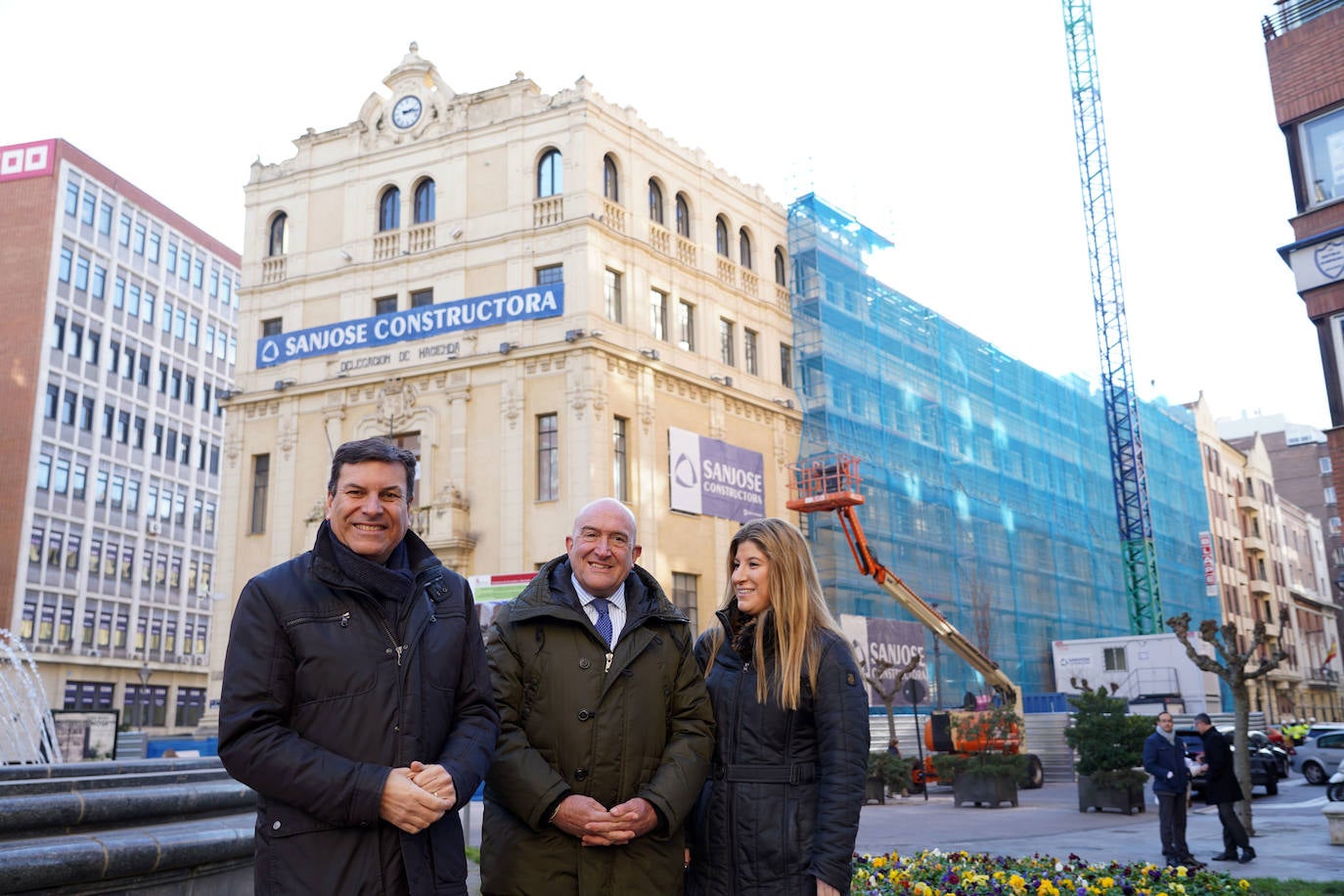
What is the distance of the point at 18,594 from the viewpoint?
5338 centimetres

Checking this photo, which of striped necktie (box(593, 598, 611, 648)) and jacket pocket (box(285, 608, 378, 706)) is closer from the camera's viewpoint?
jacket pocket (box(285, 608, 378, 706))

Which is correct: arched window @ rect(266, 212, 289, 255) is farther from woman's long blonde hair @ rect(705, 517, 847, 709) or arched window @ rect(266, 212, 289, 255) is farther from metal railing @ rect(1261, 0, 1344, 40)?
woman's long blonde hair @ rect(705, 517, 847, 709)

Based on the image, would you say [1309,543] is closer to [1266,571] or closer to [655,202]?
[1266,571]

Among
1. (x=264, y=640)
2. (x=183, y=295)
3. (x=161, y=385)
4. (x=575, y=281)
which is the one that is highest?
(x=183, y=295)

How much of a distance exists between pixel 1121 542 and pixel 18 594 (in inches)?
2113

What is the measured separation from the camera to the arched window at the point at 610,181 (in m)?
33.9

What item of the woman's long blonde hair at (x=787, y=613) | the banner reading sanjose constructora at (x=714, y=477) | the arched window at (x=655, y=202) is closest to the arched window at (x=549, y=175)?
the arched window at (x=655, y=202)

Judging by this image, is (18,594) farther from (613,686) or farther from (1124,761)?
(613,686)

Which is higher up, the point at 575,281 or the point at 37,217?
the point at 37,217

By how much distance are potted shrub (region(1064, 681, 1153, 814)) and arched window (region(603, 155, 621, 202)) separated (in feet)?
67.3

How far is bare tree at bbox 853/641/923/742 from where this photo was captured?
28.4 metres

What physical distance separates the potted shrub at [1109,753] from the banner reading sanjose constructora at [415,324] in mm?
18109

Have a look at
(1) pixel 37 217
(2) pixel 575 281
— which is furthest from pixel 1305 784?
(1) pixel 37 217

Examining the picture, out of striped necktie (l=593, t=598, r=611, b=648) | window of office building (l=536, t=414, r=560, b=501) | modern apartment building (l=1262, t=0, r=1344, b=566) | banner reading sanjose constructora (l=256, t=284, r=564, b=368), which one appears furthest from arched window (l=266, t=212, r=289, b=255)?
striped necktie (l=593, t=598, r=611, b=648)
